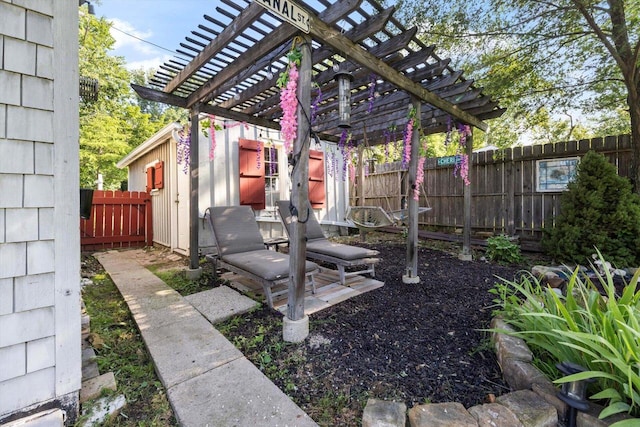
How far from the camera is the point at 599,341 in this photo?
51.1 inches

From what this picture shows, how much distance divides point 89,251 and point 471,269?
302 inches

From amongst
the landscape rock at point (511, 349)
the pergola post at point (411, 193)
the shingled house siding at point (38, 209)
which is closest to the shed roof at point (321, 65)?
the pergola post at point (411, 193)

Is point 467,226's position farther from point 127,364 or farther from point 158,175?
point 158,175

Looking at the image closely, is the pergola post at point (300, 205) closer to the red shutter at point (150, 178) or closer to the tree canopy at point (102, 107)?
the red shutter at point (150, 178)

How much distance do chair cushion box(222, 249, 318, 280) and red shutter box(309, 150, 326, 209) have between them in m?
3.30

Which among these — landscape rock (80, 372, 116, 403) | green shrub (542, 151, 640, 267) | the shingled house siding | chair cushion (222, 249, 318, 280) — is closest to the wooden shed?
chair cushion (222, 249, 318, 280)

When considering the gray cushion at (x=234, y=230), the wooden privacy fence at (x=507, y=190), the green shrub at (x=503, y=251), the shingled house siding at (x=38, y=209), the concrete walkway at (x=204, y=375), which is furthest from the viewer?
the wooden privacy fence at (x=507, y=190)

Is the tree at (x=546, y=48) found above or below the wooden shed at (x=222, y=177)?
above

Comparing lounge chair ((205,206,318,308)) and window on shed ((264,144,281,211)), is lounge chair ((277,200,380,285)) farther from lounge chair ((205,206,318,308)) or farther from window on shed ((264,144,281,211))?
window on shed ((264,144,281,211))

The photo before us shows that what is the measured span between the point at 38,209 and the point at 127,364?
1259 mm

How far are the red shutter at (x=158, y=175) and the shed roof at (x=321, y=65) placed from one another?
277cm

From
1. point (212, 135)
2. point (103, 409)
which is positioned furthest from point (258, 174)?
point (103, 409)

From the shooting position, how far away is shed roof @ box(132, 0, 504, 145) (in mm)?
2389

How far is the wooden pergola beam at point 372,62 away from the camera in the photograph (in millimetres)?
2340
